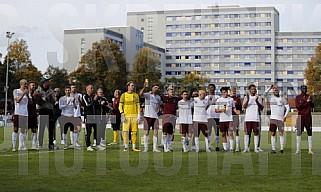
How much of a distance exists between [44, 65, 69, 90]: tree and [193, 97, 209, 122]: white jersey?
4927 centimetres

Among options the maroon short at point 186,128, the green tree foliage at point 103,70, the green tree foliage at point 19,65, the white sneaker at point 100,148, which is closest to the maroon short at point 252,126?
the maroon short at point 186,128

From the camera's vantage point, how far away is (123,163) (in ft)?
43.5

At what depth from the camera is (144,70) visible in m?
77.3

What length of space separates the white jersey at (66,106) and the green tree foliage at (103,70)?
46180 mm

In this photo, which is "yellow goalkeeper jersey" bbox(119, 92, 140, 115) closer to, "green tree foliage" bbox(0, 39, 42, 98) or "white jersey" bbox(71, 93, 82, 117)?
"white jersey" bbox(71, 93, 82, 117)

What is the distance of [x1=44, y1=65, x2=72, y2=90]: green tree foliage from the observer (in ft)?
218

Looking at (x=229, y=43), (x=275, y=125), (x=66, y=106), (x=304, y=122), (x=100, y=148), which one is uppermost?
(x=229, y=43)

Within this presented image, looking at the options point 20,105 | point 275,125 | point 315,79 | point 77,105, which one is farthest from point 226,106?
point 315,79

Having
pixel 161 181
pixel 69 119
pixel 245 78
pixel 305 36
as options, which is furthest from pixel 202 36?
pixel 161 181

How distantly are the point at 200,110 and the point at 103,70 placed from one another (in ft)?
166

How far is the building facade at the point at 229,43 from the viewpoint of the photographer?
12662cm

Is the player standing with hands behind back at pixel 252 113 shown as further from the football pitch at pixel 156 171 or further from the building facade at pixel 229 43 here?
the building facade at pixel 229 43

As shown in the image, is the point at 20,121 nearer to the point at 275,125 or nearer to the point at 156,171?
the point at 156,171

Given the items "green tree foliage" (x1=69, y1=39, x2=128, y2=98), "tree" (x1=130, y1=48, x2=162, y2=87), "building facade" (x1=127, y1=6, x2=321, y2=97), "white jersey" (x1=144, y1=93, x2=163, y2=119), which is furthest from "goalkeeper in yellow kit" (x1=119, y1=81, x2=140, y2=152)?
"building facade" (x1=127, y1=6, x2=321, y2=97)
